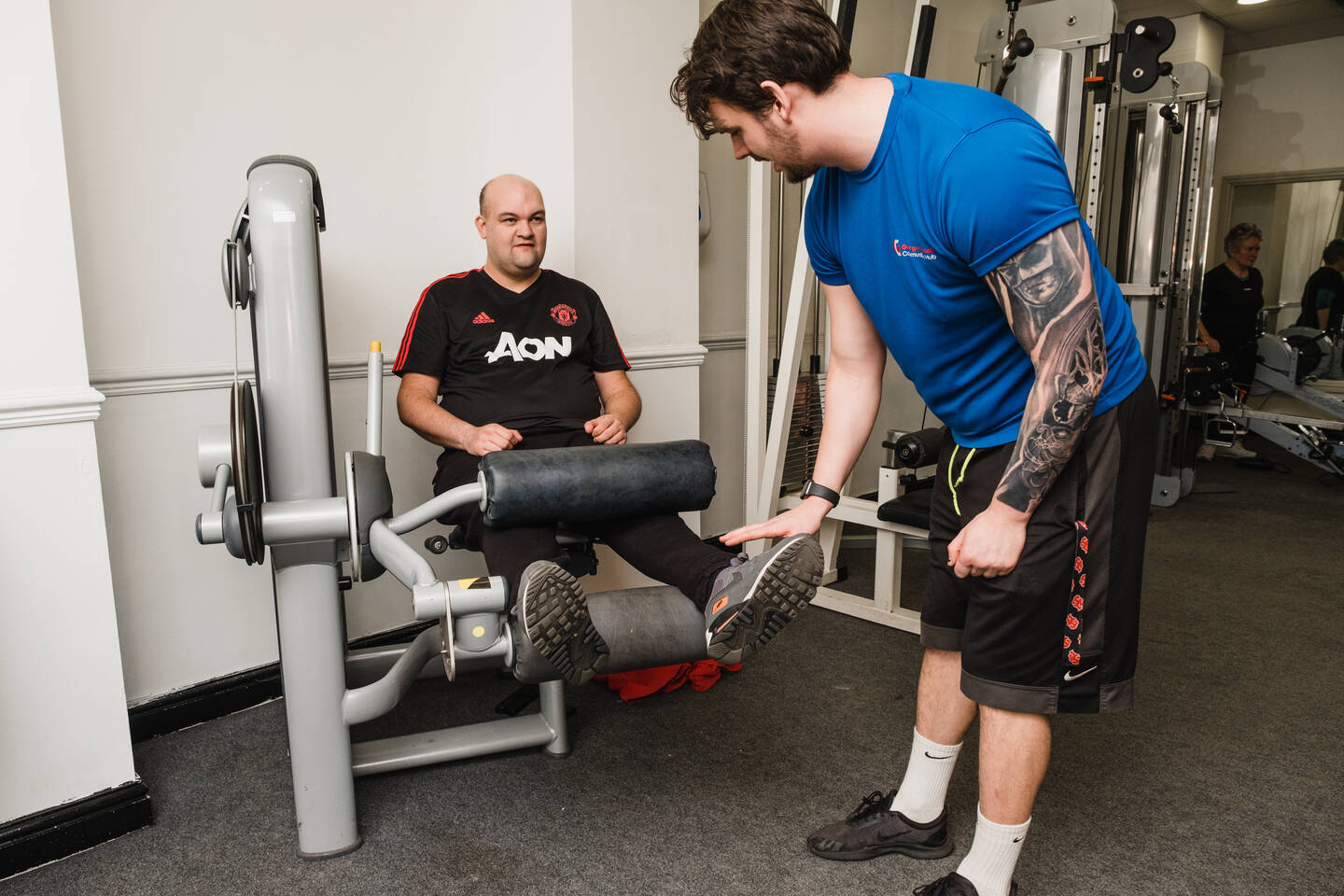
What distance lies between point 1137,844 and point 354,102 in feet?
8.01

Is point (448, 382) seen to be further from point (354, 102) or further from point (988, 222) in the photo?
point (988, 222)

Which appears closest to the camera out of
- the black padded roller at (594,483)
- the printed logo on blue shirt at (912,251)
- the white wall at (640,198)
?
the printed logo on blue shirt at (912,251)

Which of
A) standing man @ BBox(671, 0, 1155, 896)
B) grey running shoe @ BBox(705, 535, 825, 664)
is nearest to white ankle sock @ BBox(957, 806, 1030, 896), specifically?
standing man @ BBox(671, 0, 1155, 896)

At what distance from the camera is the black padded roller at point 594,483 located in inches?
61.7

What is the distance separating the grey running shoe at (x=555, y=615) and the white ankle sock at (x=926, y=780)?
25.9 inches

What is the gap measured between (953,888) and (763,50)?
1.25 m

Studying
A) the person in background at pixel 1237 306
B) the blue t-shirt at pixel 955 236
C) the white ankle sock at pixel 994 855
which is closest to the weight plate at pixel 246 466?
the blue t-shirt at pixel 955 236

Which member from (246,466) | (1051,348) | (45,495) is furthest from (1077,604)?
(45,495)

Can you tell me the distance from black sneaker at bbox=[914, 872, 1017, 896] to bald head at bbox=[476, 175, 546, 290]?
155 centimetres

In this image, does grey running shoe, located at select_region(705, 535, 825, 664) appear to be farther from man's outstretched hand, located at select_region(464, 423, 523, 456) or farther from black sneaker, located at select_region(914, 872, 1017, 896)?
man's outstretched hand, located at select_region(464, 423, 523, 456)

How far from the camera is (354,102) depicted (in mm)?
2359

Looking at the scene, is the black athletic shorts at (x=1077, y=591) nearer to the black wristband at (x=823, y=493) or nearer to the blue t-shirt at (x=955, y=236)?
the blue t-shirt at (x=955, y=236)

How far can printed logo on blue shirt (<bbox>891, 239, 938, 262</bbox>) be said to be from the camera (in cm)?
119

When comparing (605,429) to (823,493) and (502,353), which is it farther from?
(823,493)
